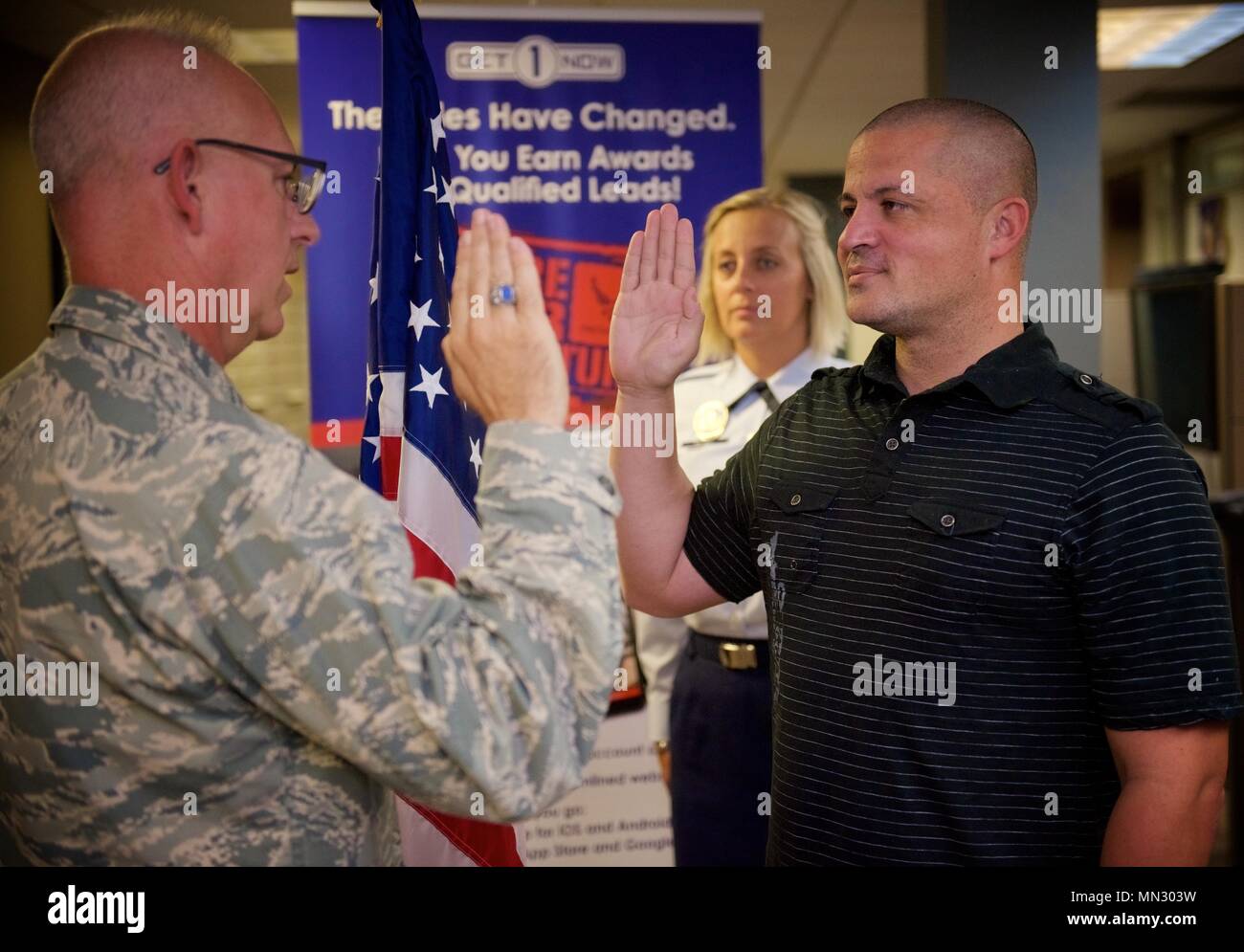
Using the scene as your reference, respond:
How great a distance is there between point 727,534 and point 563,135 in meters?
1.33

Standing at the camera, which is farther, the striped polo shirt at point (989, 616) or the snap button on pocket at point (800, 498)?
the snap button on pocket at point (800, 498)

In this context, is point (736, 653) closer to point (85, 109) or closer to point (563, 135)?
point (563, 135)

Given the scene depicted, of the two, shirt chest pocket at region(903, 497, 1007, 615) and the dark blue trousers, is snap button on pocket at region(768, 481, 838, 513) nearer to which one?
shirt chest pocket at region(903, 497, 1007, 615)

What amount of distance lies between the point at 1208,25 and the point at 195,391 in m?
4.70

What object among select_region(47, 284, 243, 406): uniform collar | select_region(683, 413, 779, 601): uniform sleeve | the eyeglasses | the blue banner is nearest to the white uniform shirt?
the blue banner

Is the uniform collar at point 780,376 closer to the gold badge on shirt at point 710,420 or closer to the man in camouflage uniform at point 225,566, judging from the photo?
the gold badge on shirt at point 710,420

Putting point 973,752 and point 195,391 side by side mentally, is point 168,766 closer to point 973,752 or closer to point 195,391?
point 195,391

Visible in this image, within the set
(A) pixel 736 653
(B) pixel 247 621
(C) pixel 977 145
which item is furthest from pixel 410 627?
(A) pixel 736 653

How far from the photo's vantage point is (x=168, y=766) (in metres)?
0.96

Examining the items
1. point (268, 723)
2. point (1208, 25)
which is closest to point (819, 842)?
point (268, 723)

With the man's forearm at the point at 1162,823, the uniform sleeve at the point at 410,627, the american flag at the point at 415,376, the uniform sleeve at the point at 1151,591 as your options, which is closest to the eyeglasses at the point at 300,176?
the uniform sleeve at the point at 410,627

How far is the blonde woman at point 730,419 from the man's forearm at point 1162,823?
39.5 inches

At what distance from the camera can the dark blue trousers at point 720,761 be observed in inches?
86.0

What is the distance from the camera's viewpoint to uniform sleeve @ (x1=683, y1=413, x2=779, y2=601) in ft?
5.14
